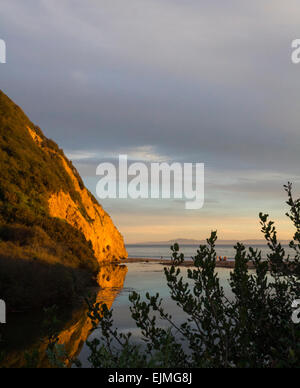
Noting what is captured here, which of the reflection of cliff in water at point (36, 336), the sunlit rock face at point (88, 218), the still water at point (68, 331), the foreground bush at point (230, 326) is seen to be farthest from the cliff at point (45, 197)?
the foreground bush at point (230, 326)

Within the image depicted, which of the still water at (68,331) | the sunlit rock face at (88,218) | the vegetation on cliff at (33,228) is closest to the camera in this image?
the still water at (68,331)

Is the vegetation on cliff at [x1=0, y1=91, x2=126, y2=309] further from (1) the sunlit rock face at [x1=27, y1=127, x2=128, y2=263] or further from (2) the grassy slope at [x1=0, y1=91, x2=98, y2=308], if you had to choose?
(1) the sunlit rock face at [x1=27, y1=127, x2=128, y2=263]

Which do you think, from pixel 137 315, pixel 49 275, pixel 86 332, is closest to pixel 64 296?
pixel 49 275

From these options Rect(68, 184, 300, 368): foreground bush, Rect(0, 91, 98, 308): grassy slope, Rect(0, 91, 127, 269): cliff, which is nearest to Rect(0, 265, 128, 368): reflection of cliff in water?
Rect(0, 91, 98, 308): grassy slope

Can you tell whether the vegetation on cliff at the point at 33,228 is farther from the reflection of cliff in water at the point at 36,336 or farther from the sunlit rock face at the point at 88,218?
the reflection of cliff in water at the point at 36,336

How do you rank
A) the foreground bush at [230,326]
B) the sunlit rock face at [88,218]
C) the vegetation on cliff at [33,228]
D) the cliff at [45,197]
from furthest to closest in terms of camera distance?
the sunlit rock face at [88,218] < the cliff at [45,197] < the vegetation on cliff at [33,228] < the foreground bush at [230,326]

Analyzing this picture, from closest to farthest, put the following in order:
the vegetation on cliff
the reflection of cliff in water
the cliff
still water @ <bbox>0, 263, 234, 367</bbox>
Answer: the reflection of cliff in water
still water @ <bbox>0, 263, 234, 367</bbox>
the vegetation on cliff
the cliff

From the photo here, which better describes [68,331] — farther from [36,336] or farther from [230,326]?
[230,326]

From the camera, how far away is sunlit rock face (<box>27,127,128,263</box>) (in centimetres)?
3769

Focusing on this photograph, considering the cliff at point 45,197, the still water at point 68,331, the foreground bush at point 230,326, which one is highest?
the cliff at point 45,197

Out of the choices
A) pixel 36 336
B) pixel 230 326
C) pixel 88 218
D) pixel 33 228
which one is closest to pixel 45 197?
pixel 33 228

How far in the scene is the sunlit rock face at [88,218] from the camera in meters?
37.7
